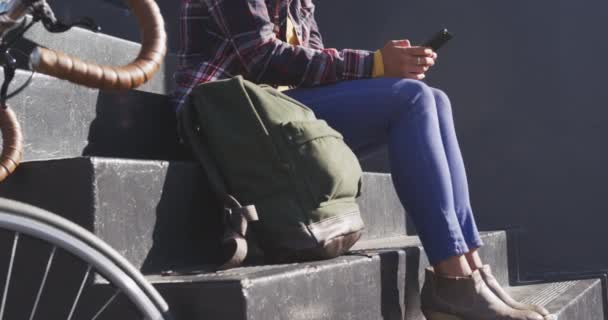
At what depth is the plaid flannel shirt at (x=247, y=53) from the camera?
77.3 inches

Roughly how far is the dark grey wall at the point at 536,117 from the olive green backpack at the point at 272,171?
6.72 ft

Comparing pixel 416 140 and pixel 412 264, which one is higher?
pixel 416 140

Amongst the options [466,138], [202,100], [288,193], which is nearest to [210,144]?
[202,100]

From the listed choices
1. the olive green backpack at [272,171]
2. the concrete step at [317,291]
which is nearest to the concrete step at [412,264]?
the concrete step at [317,291]

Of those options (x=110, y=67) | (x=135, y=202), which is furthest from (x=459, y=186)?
(x=110, y=67)

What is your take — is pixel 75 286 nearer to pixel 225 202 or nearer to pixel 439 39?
pixel 225 202

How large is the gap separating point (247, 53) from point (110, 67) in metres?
1.08

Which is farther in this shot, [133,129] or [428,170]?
[133,129]

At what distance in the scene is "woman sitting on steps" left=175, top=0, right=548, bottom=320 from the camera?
195 cm

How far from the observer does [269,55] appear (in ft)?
6.49

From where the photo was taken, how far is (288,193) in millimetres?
1824

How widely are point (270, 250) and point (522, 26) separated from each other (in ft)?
8.17

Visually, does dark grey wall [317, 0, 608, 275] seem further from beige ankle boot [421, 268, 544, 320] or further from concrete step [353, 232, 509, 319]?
beige ankle boot [421, 268, 544, 320]

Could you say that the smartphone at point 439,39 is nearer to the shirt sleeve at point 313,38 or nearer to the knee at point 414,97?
the knee at point 414,97
